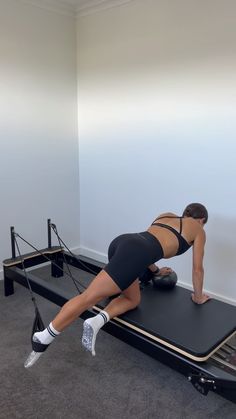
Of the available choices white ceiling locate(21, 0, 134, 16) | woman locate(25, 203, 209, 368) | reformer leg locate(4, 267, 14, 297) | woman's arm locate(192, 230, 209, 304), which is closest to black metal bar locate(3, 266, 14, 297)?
reformer leg locate(4, 267, 14, 297)

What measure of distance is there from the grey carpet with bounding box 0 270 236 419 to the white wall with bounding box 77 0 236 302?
118cm

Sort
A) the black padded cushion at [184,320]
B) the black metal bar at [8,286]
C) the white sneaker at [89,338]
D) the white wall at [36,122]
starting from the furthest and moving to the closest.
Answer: the white wall at [36,122] < the black metal bar at [8,286] < the white sneaker at [89,338] < the black padded cushion at [184,320]

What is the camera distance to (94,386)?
2.20 metres

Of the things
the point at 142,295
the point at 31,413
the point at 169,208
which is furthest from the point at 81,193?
the point at 31,413

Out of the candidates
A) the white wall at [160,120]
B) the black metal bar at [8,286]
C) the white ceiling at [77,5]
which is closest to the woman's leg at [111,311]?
the white wall at [160,120]

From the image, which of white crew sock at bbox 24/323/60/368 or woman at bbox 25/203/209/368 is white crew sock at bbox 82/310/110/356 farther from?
white crew sock at bbox 24/323/60/368

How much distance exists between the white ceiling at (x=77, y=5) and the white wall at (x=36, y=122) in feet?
0.20

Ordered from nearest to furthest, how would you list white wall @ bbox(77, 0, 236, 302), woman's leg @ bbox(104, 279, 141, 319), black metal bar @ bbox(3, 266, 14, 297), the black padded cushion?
the black padded cushion
woman's leg @ bbox(104, 279, 141, 319)
white wall @ bbox(77, 0, 236, 302)
black metal bar @ bbox(3, 266, 14, 297)

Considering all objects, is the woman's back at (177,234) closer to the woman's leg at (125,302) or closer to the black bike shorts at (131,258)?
the black bike shorts at (131,258)

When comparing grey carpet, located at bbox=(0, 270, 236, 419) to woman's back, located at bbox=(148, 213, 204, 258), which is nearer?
grey carpet, located at bbox=(0, 270, 236, 419)

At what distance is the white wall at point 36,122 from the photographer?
3.54 metres

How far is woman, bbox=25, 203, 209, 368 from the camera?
218 cm

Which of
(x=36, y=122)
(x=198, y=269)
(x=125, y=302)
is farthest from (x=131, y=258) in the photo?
(x=36, y=122)

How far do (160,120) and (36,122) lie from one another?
131 cm
